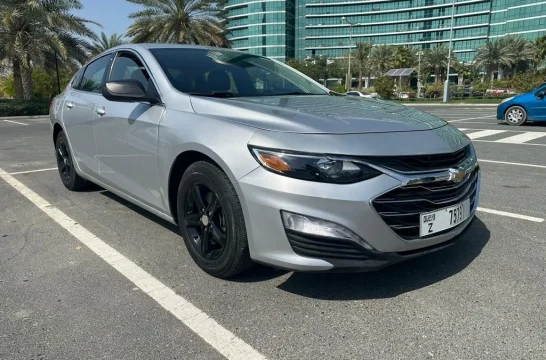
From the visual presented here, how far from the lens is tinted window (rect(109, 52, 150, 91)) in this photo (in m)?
3.55

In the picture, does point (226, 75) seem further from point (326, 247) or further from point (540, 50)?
point (540, 50)

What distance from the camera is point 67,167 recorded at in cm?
526

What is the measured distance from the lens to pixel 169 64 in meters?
3.48

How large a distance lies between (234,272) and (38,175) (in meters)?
4.80

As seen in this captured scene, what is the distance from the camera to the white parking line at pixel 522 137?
993 cm

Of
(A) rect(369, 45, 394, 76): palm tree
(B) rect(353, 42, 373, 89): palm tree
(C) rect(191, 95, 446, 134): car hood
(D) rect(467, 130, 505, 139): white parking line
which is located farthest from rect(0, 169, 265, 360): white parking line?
(A) rect(369, 45, 394, 76): palm tree

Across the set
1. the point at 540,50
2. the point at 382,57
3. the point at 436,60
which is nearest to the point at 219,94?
the point at 540,50

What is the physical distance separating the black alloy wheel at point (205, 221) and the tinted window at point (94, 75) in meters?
1.95

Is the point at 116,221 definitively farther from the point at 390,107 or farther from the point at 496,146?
the point at 496,146

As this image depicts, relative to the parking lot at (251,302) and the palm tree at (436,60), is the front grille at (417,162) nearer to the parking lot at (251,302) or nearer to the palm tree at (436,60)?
the parking lot at (251,302)

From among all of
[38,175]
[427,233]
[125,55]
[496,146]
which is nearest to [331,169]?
[427,233]

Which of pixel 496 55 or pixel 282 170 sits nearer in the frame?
pixel 282 170

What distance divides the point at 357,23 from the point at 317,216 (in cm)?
9992

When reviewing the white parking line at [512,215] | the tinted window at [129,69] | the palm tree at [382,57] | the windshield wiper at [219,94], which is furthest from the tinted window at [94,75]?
the palm tree at [382,57]
